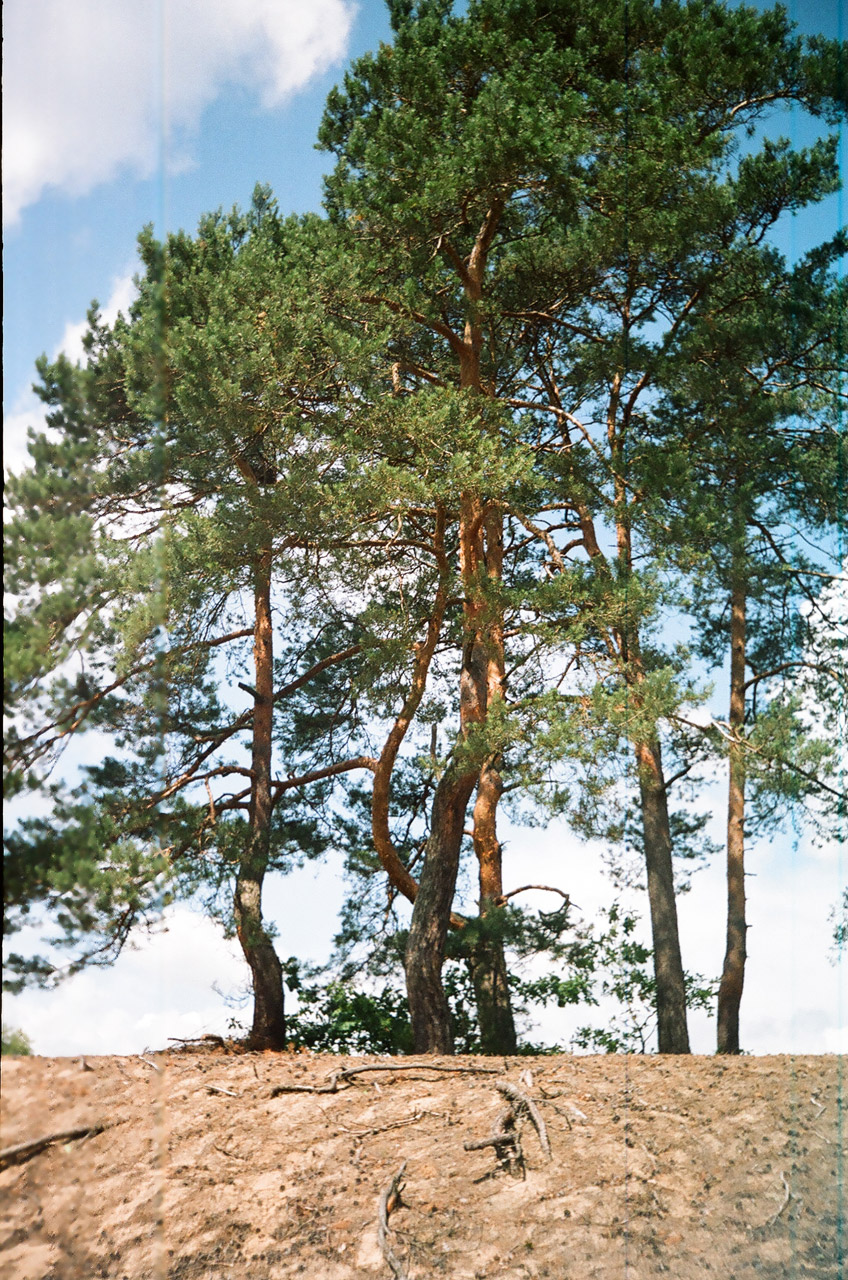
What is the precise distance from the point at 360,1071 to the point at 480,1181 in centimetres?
63

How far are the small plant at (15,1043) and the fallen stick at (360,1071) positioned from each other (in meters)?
A: 1.58

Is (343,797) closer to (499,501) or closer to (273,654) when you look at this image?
(273,654)

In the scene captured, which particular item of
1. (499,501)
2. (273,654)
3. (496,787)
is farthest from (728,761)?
(273,654)

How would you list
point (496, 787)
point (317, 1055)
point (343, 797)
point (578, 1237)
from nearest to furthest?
point (578, 1237), point (317, 1055), point (496, 787), point (343, 797)

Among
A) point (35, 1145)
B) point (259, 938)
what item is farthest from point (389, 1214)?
point (259, 938)

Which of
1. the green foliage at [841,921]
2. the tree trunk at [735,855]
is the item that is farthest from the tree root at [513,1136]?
the tree trunk at [735,855]

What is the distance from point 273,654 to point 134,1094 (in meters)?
1.73

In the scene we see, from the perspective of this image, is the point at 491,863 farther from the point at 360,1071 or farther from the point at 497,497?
the point at 497,497

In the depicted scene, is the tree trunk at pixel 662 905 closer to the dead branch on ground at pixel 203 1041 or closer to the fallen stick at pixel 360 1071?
the fallen stick at pixel 360 1071

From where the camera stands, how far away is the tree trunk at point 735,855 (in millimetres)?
2783

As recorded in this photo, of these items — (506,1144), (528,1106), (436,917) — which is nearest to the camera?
(506,1144)

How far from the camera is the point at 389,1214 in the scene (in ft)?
6.14

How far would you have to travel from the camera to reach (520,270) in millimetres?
3648

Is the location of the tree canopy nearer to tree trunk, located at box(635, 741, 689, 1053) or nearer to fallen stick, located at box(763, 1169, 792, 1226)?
tree trunk, located at box(635, 741, 689, 1053)
